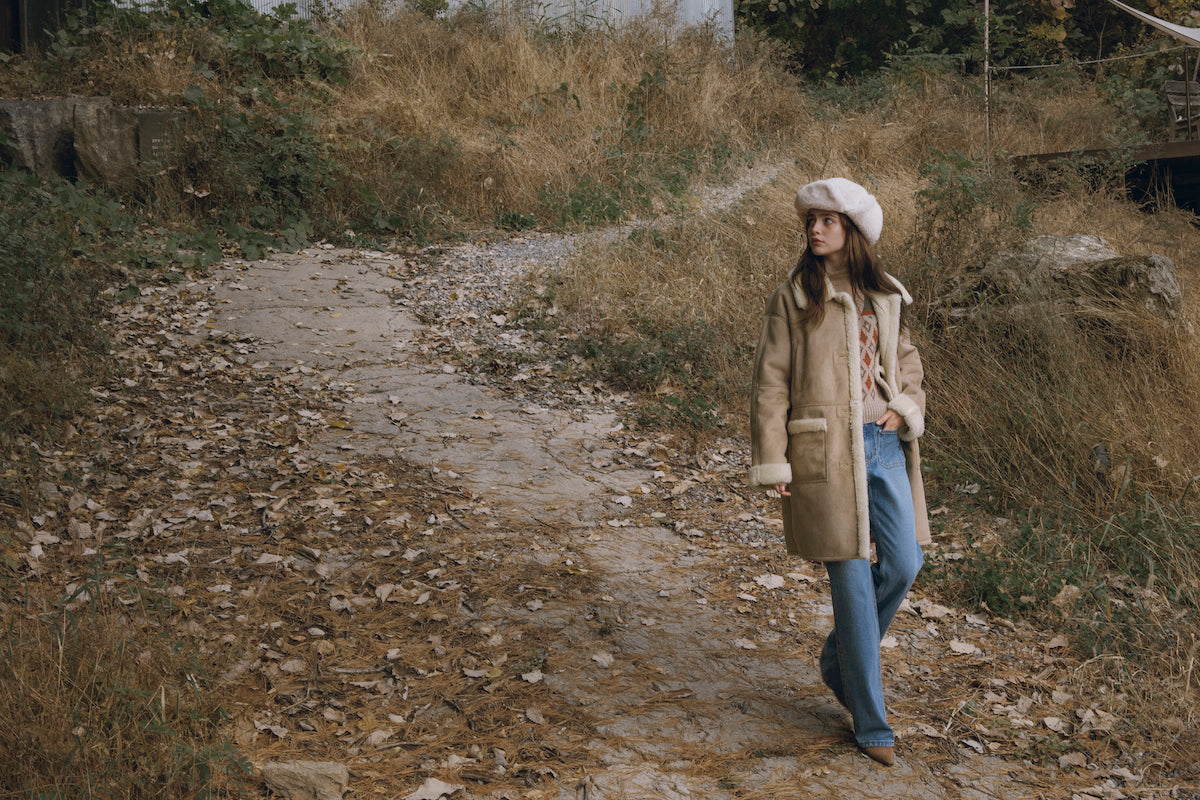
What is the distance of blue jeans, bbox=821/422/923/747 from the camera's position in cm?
318

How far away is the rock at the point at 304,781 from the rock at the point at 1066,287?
4.89 meters

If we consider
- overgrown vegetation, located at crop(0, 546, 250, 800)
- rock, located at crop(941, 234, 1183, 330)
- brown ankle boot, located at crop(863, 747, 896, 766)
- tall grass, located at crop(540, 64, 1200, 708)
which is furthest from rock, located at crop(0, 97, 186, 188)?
brown ankle boot, located at crop(863, 747, 896, 766)

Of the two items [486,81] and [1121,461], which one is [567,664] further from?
[486,81]

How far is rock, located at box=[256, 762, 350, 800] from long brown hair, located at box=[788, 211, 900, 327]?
2114 mm

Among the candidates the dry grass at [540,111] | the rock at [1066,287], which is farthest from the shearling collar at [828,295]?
the dry grass at [540,111]

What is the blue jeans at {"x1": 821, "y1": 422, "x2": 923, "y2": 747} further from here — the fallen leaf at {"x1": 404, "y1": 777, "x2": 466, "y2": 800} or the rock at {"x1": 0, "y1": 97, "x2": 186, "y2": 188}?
the rock at {"x1": 0, "y1": 97, "x2": 186, "y2": 188}

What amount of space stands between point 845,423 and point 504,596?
196cm

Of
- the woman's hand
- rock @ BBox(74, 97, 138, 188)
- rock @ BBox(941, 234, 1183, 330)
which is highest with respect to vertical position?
rock @ BBox(74, 97, 138, 188)

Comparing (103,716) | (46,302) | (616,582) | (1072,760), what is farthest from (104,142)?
(1072,760)

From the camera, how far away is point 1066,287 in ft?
21.1

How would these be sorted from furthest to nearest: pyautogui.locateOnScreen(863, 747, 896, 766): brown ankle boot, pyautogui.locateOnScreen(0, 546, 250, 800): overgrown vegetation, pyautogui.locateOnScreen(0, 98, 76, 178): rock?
pyautogui.locateOnScreen(0, 98, 76, 178): rock → pyautogui.locateOnScreen(863, 747, 896, 766): brown ankle boot → pyautogui.locateOnScreen(0, 546, 250, 800): overgrown vegetation

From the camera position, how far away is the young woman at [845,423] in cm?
314

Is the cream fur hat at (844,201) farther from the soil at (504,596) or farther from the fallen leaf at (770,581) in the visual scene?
the fallen leaf at (770,581)

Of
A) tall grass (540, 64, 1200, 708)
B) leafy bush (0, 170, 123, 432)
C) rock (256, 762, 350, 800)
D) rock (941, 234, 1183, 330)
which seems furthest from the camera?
rock (941, 234, 1183, 330)
